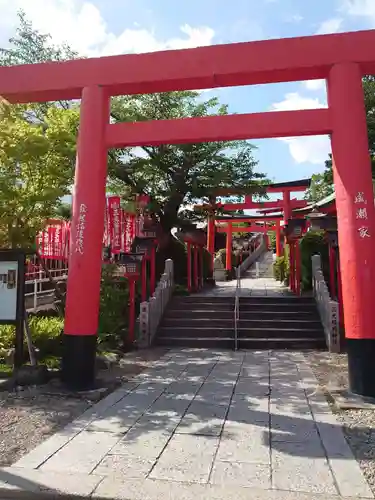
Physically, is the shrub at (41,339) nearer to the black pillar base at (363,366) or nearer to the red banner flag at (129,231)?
the red banner flag at (129,231)

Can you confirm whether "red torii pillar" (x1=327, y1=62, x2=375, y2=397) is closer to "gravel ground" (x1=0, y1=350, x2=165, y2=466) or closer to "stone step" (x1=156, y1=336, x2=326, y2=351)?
"gravel ground" (x1=0, y1=350, x2=165, y2=466)

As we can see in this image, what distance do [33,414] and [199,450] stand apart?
7.32ft

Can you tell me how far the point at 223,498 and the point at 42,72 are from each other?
634 centimetres

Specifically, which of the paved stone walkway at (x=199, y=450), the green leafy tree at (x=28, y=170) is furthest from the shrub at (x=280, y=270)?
the paved stone walkway at (x=199, y=450)

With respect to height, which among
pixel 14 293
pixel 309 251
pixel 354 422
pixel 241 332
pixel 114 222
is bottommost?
pixel 354 422

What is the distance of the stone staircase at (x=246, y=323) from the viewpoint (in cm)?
1012

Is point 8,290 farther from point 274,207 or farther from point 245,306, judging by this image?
point 274,207

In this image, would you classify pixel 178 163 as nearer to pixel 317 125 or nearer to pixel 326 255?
pixel 326 255

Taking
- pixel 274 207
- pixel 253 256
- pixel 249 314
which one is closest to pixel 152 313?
pixel 249 314

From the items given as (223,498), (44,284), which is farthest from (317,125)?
(44,284)

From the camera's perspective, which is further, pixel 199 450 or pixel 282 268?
pixel 282 268

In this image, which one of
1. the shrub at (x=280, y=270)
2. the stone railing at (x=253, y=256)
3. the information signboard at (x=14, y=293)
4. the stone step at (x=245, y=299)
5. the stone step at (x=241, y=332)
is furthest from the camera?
the stone railing at (x=253, y=256)

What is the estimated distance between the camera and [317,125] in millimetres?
5953

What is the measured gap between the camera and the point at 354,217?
18.3ft
